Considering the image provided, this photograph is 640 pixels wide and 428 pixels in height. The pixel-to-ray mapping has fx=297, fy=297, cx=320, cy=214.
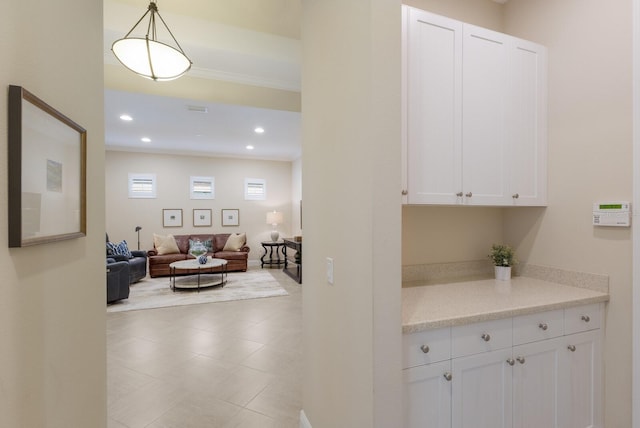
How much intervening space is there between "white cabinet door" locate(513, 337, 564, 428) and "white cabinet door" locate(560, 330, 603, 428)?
8cm

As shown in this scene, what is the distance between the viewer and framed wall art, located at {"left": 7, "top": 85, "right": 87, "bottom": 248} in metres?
0.81

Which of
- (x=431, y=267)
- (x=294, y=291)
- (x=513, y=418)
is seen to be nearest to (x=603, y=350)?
(x=513, y=418)

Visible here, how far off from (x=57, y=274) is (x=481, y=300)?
1.97m

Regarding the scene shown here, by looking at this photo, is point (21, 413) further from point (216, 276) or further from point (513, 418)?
point (216, 276)

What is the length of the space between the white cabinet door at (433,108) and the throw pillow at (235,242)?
6.60m

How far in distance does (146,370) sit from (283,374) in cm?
129

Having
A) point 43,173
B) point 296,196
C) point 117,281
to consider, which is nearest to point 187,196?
point 296,196

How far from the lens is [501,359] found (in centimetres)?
151

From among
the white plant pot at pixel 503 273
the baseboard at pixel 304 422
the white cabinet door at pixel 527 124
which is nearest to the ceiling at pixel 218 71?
the white cabinet door at pixel 527 124

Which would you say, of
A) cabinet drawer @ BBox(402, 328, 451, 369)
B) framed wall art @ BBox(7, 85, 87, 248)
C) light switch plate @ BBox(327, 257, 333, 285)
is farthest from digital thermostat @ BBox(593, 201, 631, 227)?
framed wall art @ BBox(7, 85, 87, 248)

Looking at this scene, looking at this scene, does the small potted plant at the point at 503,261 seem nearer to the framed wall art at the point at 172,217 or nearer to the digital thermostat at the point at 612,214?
the digital thermostat at the point at 612,214

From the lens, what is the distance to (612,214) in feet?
5.77

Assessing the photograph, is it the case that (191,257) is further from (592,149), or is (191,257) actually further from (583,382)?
(592,149)

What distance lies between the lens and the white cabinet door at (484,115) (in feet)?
5.94
